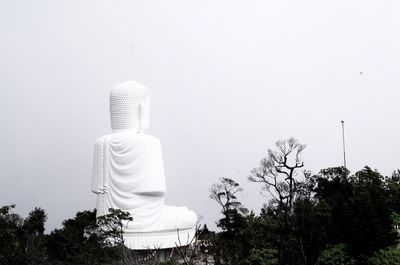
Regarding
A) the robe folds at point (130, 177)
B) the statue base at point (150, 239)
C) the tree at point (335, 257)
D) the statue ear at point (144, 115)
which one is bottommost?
the tree at point (335, 257)

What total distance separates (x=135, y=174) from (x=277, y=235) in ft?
24.1

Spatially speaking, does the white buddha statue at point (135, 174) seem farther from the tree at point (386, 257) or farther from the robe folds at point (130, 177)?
the tree at point (386, 257)

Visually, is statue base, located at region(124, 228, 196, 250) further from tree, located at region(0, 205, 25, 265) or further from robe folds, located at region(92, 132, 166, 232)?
tree, located at region(0, 205, 25, 265)

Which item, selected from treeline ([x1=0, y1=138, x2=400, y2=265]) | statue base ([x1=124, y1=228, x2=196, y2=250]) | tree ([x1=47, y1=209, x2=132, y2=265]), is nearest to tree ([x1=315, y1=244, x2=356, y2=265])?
treeline ([x1=0, y1=138, x2=400, y2=265])

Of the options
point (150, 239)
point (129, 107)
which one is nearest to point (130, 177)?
point (150, 239)

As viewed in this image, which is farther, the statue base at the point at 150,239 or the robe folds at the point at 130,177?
the robe folds at the point at 130,177


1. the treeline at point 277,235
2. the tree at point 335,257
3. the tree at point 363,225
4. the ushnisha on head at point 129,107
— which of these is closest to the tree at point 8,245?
the treeline at point 277,235

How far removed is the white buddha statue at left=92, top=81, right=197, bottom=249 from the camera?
20.4 metres

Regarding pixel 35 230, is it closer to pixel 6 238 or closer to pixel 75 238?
pixel 75 238

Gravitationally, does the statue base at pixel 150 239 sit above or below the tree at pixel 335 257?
above

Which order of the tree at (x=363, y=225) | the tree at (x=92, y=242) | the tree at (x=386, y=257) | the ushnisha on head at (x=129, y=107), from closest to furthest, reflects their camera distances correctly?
1. the tree at (x=386, y=257)
2. the tree at (x=363, y=225)
3. the tree at (x=92, y=242)
4. the ushnisha on head at (x=129, y=107)

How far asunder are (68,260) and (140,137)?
6.35 m

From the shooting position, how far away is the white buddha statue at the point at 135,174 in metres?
20.4

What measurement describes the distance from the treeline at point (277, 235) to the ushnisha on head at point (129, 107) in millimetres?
4951
